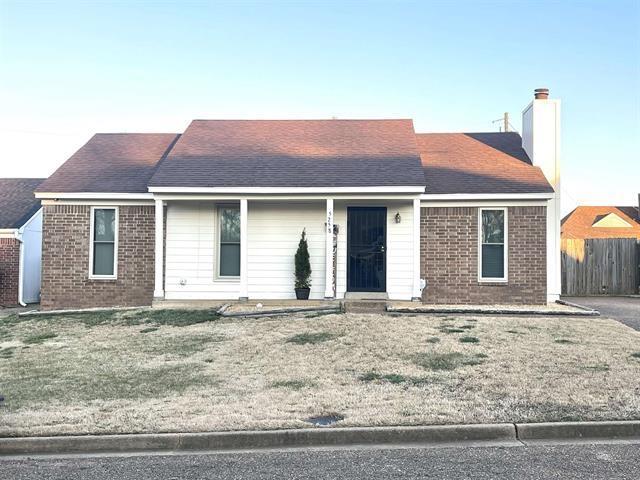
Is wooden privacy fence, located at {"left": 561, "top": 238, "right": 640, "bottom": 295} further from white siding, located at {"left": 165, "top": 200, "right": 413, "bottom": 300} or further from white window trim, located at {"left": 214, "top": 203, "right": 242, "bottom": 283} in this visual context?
white window trim, located at {"left": 214, "top": 203, "right": 242, "bottom": 283}

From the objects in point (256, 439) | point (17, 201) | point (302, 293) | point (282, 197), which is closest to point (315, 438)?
point (256, 439)

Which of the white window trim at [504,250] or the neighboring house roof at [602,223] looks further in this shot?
the neighboring house roof at [602,223]

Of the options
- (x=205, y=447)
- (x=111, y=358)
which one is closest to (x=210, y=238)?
(x=111, y=358)

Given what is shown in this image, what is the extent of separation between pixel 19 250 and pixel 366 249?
35.7 feet

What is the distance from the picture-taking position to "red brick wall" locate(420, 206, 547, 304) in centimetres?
1419

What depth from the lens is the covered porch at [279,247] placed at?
14516 mm

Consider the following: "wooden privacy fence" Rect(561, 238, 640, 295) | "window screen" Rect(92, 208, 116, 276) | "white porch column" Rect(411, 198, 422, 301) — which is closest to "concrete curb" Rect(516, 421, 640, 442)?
"white porch column" Rect(411, 198, 422, 301)

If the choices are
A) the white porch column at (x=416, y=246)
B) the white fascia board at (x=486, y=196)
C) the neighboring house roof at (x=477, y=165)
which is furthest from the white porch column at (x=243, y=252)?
the neighboring house roof at (x=477, y=165)

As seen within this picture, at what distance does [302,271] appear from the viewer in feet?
46.6

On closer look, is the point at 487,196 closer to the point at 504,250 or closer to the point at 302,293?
the point at 504,250

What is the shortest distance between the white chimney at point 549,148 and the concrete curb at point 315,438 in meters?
9.78

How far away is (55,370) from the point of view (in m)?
8.67

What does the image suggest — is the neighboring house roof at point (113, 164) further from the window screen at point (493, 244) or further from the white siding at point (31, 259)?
the window screen at point (493, 244)

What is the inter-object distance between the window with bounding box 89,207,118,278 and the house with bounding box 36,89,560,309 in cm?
3
